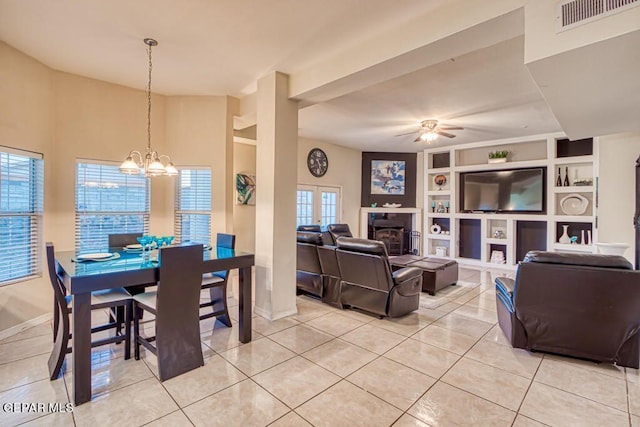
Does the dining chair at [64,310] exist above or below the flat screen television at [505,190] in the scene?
below

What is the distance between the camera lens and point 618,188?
15.4ft

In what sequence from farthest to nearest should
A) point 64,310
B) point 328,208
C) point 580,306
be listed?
1. point 328,208
2. point 580,306
3. point 64,310

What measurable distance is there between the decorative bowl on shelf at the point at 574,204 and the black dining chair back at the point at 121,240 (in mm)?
7537

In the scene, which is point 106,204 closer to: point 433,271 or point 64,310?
point 64,310

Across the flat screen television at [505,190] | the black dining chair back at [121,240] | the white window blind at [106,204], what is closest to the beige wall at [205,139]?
the white window blind at [106,204]

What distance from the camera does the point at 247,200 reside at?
Result: 5684 millimetres

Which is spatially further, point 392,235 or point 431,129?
point 392,235

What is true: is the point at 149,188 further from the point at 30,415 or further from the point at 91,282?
the point at 30,415

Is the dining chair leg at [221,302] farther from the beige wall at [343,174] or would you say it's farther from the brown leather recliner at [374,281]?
the beige wall at [343,174]

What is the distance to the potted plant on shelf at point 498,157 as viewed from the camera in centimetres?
681

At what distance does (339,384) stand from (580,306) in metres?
2.14

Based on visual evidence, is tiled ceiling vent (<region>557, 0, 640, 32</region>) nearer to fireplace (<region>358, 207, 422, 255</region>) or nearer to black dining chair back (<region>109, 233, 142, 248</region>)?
black dining chair back (<region>109, 233, 142, 248</region>)

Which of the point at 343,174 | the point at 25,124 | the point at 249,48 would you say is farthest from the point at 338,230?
the point at 25,124

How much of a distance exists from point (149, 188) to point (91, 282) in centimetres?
277
